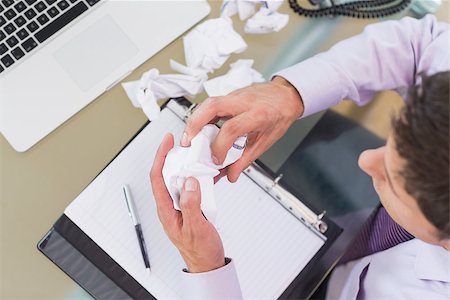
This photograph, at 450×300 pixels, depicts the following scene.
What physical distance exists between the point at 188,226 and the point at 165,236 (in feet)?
0.34

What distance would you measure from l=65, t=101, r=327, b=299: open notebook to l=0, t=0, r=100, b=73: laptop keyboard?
7.7 inches

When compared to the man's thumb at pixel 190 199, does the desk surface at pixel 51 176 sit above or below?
above

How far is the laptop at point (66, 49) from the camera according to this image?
67 centimetres

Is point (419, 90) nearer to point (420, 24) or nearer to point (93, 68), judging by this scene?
point (420, 24)

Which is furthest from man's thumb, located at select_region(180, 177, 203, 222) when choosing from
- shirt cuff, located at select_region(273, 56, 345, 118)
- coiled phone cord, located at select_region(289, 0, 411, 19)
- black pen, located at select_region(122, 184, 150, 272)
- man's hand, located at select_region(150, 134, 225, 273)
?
coiled phone cord, located at select_region(289, 0, 411, 19)

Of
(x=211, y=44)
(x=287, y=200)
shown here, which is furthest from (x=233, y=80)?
(x=287, y=200)

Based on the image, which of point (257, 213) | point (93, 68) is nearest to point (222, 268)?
point (257, 213)

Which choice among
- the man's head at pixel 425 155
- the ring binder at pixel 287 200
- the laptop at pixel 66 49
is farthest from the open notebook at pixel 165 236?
the man's head at pixel 425 155

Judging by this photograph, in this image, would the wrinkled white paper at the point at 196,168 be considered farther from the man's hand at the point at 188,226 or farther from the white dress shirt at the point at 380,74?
the white dress shirt at the point at 380,74

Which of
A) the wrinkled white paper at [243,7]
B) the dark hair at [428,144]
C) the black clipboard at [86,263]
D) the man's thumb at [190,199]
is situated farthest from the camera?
the wrinkled white paper at [243,7]

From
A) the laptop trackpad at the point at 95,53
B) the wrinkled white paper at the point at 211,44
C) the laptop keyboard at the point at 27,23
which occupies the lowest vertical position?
the wrinkled white paper at the point at 211,44

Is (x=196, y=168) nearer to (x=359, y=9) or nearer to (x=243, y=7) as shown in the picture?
(x=243, y=7)

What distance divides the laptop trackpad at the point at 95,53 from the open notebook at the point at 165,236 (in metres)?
0.11

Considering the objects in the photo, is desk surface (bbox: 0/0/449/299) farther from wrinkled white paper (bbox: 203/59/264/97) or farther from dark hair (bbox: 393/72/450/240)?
dark hair (bbox: 393/72/450/240)
